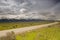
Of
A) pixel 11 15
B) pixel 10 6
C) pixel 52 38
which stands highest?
pixel 10 6

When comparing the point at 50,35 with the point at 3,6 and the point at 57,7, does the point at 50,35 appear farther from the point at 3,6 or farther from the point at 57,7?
the point at 3,6

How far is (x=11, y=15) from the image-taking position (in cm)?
407

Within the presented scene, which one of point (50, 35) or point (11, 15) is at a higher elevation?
point (11, 15)

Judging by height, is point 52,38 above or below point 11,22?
below

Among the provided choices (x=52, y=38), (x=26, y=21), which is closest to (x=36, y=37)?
(x=52, y=38)

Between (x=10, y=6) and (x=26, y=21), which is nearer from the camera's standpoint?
(x=10, y=6)

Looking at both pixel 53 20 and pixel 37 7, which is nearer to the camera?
pixel 37 7

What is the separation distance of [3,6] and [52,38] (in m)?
1.57

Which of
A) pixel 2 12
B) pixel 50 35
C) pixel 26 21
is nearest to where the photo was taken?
pixel 2 12

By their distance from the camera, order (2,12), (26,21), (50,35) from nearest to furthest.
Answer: (2,12), (50,35), (26,21)

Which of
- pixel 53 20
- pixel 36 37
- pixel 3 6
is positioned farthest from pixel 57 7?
pixel 3 6

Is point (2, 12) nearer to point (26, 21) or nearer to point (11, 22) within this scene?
point (11, 22)

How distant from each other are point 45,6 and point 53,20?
60 centimetres

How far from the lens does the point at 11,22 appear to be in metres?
4.22
